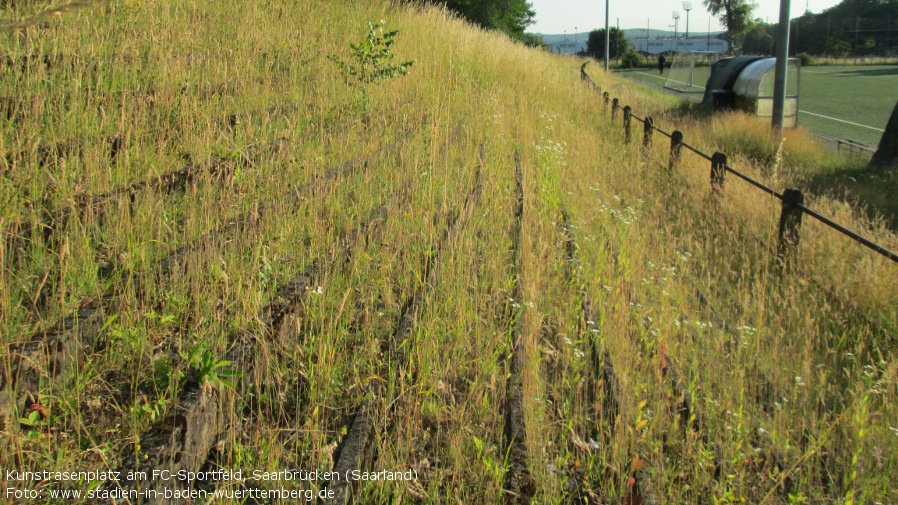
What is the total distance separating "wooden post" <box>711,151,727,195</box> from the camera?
8.33 metres

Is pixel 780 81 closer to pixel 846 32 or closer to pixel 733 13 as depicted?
pixel 846 32

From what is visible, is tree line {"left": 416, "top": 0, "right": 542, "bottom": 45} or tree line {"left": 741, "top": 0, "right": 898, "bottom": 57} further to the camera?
tree line {"left": 741, "top": 0, "right": 898, "bottom": 57}

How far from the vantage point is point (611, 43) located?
84.5m

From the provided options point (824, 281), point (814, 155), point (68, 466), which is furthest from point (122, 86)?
point (814, 155)

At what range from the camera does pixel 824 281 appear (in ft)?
20.3

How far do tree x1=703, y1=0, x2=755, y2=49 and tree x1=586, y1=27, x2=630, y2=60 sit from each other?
27162mm

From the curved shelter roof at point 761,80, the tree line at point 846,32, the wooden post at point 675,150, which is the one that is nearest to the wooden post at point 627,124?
the wooden post at point 675,150

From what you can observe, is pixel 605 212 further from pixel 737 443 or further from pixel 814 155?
pixel 814 155

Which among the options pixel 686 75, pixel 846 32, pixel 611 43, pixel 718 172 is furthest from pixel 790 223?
pixel 846 32

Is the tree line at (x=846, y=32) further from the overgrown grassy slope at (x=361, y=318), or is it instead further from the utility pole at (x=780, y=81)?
the overgrown grassy slope at (x=361, y=318)

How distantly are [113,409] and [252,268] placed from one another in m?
1.08

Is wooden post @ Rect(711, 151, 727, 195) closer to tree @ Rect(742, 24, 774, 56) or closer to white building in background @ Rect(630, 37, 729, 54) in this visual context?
tree @ Rect(742, 24, 774, 56)

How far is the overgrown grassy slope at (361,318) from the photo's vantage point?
2693 millimetres

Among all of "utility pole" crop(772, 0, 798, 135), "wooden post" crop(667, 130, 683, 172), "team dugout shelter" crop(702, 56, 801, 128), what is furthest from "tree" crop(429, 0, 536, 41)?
"wooden post" crop(667, 130, 683, 172)
